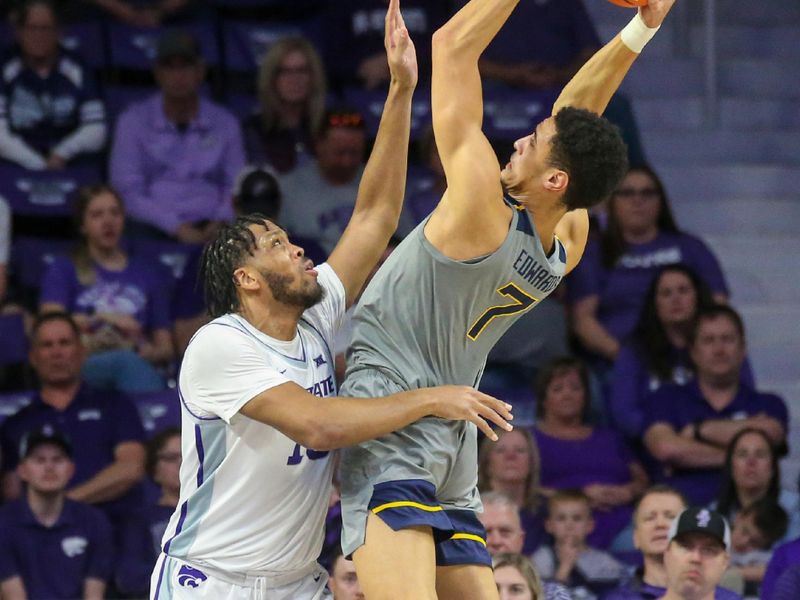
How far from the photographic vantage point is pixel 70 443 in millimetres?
7777

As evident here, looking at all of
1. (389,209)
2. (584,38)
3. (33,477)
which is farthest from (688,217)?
(389,209)

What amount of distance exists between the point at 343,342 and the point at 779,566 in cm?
225

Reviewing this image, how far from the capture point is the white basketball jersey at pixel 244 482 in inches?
188

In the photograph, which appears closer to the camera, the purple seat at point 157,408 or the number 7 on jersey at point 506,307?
the number 7 on jersey at point 506,307

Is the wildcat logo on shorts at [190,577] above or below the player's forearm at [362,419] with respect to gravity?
below

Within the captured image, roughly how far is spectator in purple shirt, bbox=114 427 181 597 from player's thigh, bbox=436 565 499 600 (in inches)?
110

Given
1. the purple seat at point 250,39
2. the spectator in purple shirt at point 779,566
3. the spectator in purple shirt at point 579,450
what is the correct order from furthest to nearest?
the purple seat at point 250,39
the spectator in purple shirt at point 579,450
the spectator in purple shirt at point 779,566

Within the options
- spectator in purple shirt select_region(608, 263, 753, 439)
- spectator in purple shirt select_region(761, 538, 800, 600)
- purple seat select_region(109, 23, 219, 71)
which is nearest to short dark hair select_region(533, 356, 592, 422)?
spectator in purple shirt select_region(608, 263, 753, 439)

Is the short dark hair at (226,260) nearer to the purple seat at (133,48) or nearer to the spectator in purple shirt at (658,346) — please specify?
the spectator in purple shirt at (658,346)

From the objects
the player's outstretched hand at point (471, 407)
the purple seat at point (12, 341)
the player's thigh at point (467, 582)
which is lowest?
the player's thigh at point (467, 582)

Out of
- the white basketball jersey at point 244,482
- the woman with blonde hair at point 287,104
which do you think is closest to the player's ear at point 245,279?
the white basketball jersey at point 244,482

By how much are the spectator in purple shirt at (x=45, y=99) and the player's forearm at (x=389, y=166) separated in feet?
14.5

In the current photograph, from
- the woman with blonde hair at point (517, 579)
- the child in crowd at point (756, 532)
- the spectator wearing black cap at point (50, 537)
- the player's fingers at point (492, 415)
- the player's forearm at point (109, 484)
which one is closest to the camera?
the player's fingers at point (492, 415)

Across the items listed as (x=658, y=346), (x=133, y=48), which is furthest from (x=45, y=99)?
(x=658, y=346)
